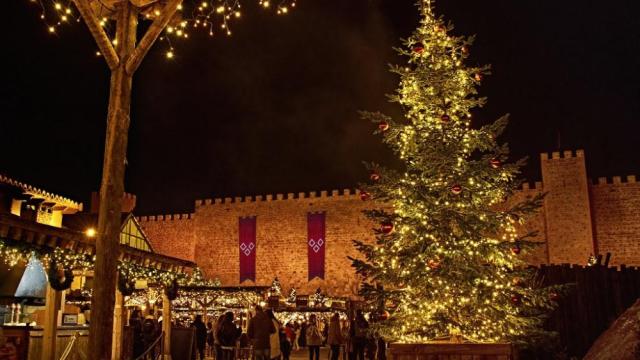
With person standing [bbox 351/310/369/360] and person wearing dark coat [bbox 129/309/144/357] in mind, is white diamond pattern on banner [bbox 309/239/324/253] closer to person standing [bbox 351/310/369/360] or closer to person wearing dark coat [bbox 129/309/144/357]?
person standing [bbox 351/310/369/360]

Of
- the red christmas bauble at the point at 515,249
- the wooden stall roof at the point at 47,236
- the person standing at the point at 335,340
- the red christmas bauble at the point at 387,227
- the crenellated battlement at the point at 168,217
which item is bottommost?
the person standing at the point at 335,340

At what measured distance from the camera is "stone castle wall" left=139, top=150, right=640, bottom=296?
21281mm

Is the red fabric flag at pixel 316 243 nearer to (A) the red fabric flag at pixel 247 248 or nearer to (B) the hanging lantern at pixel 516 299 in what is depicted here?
(A) the red fabric flag at pixel 247 248

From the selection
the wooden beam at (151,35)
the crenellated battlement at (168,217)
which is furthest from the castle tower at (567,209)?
the wooden beam at (151,35)

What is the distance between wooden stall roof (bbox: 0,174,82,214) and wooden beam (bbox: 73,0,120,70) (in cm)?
1228

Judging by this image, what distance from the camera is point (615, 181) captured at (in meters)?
21.7

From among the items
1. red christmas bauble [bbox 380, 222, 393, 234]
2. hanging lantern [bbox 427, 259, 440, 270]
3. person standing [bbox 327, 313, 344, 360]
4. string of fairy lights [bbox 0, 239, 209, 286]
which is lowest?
person standing [bbox 327, 313, 344, 360]

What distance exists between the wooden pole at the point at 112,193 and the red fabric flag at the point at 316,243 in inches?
881

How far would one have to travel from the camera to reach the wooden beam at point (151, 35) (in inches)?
144

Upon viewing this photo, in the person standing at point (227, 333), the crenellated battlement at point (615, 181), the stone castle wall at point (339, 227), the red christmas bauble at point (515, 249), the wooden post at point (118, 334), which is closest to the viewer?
the red christmas bauble at point (515, 249)

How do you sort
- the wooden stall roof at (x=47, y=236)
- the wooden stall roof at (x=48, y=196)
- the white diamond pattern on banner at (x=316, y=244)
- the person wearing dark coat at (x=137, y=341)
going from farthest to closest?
the white diamond pattern on banner at (x=316, y=244), the wooden stall roof at (x=48, y=196), the person wearing dark coat at (x=137, y=341), the wooden stall roof at (x=47, y=236)

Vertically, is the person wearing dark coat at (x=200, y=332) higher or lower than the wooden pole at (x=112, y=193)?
lower

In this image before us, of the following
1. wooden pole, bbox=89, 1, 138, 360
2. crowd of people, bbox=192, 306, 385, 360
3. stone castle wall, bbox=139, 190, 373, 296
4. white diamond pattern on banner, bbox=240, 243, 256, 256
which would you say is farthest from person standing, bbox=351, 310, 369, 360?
white diamond pattern on banner, bbox=240, 243, 256, 256

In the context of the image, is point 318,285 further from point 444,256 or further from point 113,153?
point 113,153
